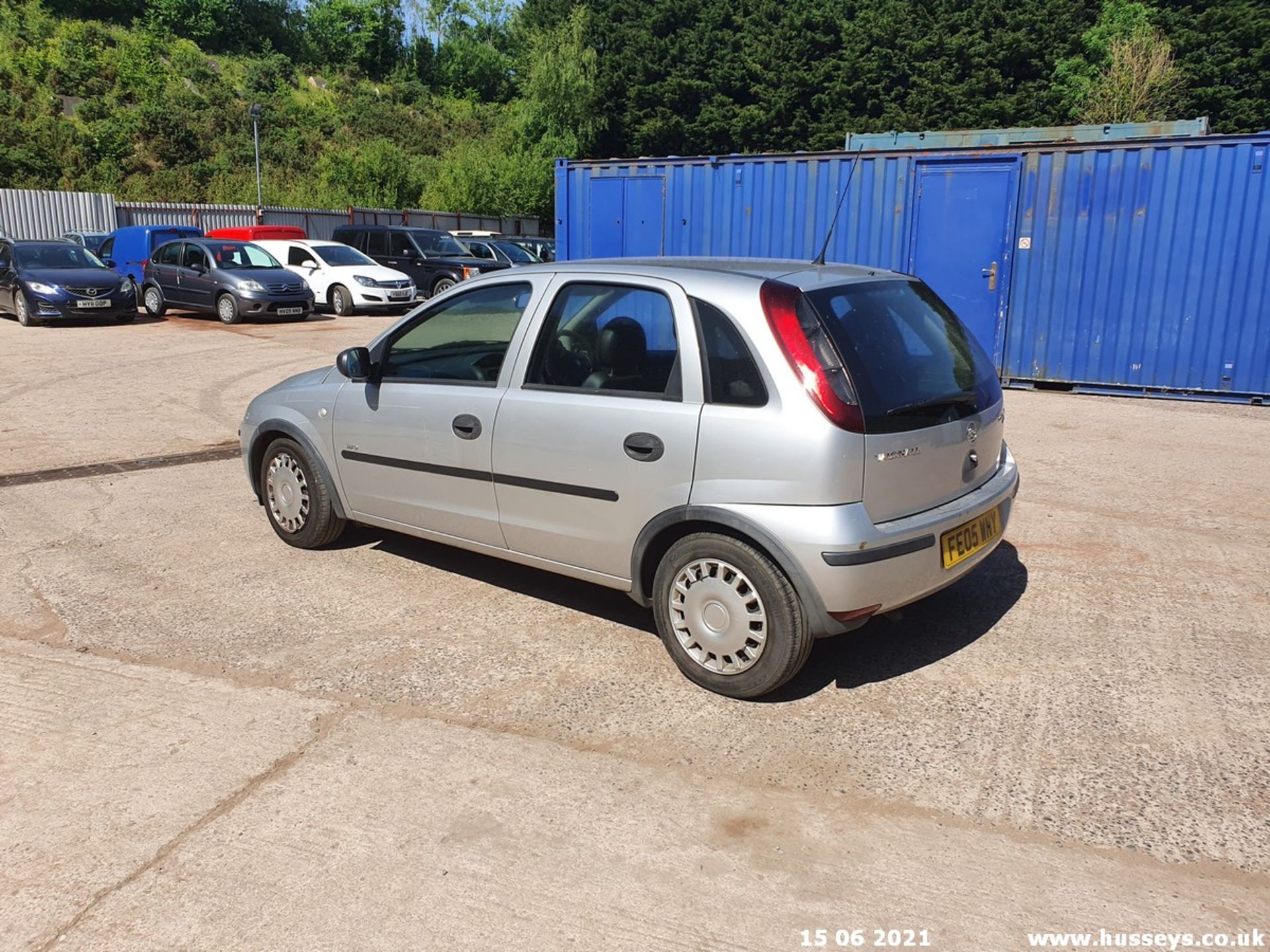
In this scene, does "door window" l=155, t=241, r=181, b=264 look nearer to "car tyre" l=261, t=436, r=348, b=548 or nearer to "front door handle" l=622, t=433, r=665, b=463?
"car tyre" l=261, t=436, r=348, b=548

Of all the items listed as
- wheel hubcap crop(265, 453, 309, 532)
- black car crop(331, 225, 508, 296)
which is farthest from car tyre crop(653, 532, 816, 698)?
black car crop(331, 225, 508, 296)

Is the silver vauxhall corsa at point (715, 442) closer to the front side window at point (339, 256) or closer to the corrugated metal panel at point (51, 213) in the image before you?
the front side window at point (339, 256)

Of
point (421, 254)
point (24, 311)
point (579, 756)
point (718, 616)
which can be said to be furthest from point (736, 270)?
point (421, 254)

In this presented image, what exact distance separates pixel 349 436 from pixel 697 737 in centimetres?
255

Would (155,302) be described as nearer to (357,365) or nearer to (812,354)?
(357,365)

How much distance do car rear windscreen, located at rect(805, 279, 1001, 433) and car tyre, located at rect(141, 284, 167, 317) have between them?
60.2ft

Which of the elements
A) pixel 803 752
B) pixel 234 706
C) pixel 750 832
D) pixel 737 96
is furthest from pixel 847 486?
pixel 737 96

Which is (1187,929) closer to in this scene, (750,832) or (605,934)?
(750,832)

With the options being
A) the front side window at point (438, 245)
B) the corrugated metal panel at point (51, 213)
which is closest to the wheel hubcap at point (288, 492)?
the front side window at point (438, 245)

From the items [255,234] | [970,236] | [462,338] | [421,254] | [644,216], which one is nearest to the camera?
[462,338]

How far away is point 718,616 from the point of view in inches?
153

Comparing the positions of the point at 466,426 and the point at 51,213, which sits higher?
the point at 51,213

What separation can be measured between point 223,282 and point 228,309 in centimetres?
50

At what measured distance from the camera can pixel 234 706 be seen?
12.6ft
